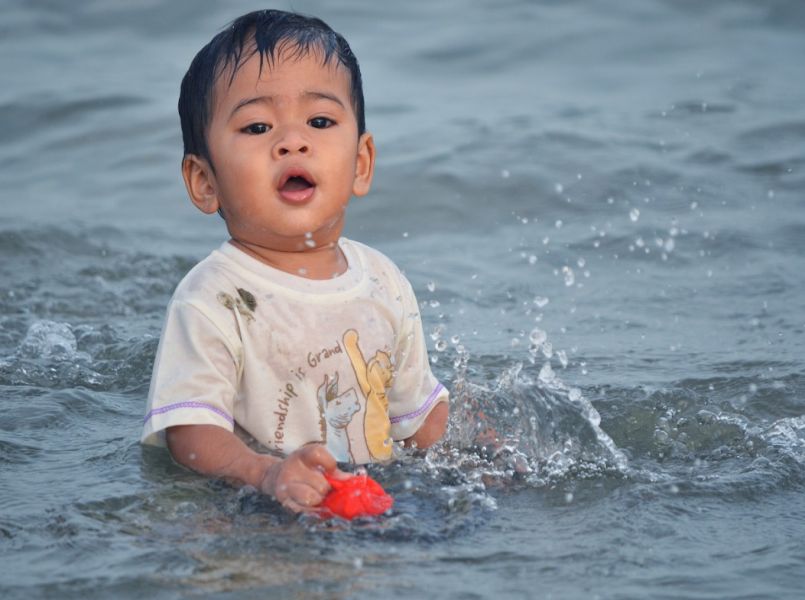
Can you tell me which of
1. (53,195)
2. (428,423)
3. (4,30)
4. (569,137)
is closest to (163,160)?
(53,195)

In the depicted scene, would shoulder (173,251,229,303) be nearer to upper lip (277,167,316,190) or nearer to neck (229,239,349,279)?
neck (229,239,349,279)

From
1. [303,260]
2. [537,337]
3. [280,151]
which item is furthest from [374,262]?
[537,337]

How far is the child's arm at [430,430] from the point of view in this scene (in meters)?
3.63

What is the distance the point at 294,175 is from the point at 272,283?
26 centimetres

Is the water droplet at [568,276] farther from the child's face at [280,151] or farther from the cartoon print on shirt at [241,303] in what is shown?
the cartoon print on shirt at [241,303]

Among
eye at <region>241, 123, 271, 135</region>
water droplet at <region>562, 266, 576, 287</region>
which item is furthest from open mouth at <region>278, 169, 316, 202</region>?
water droplet at <region>562, 266, 576, 287</region>

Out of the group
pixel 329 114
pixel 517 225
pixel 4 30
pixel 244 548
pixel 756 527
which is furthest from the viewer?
pixel 4 30

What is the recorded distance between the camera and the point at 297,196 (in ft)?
10.7

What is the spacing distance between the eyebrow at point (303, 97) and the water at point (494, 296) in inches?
34.4

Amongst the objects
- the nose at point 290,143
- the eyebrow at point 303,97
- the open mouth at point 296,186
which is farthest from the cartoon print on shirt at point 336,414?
the eyebrow at point 303,97

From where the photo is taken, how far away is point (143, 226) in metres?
6.76

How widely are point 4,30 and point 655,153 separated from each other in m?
5.55

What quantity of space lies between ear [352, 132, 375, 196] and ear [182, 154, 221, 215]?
0.36 m

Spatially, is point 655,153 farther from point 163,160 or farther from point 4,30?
point 4,30
